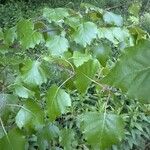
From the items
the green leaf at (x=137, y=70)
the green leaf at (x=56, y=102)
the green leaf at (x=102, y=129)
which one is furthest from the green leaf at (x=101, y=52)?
the green leaf at (x=137, y=70)

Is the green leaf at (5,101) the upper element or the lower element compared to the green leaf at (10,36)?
lower

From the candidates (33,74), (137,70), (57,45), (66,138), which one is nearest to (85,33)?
(57,45)

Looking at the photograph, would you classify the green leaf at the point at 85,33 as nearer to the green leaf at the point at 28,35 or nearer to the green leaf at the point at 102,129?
the green leaf at the point at 28,35

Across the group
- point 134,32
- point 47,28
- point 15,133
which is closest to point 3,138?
point 15,133

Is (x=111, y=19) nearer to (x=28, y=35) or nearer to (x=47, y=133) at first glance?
(x=28, y=35)

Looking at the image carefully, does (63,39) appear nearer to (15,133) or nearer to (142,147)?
(15,133)

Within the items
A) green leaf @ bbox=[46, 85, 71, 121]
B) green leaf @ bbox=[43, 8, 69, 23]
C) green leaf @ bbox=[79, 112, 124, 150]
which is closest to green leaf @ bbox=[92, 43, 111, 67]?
green leaf @ bbox=[43, 8, 69, 23]
